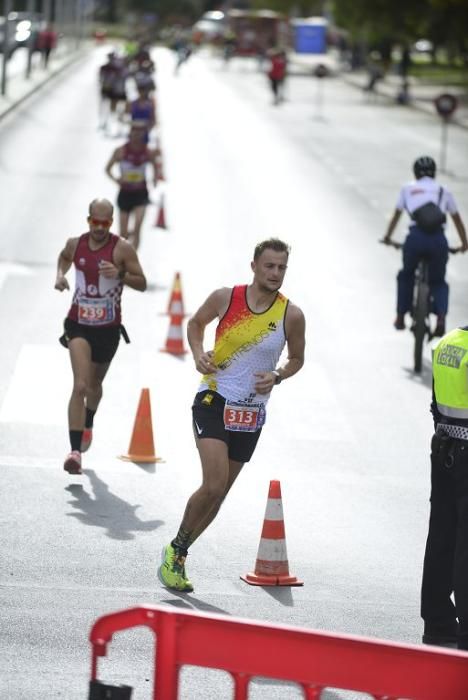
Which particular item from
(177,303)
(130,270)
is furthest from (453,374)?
(177,303)

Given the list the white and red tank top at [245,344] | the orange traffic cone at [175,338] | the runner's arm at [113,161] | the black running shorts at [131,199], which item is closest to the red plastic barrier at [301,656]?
the white and red tank top at [245,344]

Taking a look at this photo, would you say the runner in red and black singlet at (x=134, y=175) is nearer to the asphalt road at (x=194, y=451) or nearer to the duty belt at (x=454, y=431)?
the asphalt road at (x=194, y=451)

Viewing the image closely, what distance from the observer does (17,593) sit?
909 cm

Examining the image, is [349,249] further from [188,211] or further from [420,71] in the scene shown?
[420,71]

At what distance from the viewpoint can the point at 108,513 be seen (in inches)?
442

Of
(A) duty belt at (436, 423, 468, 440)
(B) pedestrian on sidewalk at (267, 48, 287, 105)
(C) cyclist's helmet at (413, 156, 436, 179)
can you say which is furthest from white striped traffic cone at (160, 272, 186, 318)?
(B) pedestrian on sidewalk at (267, 48, 287, 105)

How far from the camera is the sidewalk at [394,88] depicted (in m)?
63.4

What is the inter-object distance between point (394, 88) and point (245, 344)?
6978cm

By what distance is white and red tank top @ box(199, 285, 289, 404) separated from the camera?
926cm

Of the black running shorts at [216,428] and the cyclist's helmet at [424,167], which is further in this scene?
the cyclist's helmet at [424,167]

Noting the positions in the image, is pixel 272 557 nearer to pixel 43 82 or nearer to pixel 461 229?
pixel 461 229

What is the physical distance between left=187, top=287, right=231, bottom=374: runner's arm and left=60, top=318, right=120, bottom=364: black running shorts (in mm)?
3034

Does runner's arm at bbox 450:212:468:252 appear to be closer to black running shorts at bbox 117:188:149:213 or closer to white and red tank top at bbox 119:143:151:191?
white and red tank top at bbox 119:143:151:191

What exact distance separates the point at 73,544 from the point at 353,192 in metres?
24.4
